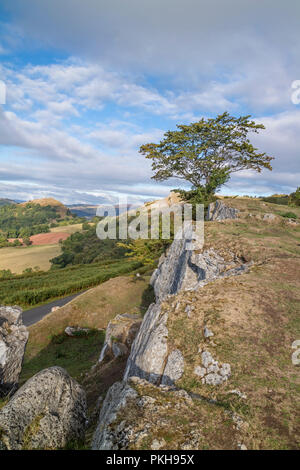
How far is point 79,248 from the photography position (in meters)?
104

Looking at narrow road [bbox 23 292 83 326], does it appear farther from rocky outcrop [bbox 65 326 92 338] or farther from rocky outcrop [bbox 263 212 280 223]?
rocky outcrop [bbox 263 212 280 223]

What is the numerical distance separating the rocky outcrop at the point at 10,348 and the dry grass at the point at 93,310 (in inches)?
474

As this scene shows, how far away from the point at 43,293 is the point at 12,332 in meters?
30.5

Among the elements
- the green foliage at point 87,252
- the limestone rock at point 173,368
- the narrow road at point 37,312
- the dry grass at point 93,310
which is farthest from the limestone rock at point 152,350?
the green foliage at point 87,252

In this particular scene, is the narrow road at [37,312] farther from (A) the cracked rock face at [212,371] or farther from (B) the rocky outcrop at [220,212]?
(A) the cracked rock face at [212,371]

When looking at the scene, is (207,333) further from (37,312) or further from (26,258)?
(26,258)

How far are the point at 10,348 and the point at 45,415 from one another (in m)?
5.92

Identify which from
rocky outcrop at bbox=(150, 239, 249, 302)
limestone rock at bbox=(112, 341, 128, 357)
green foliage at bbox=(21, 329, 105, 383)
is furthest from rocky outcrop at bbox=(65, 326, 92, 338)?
limestone rock at bbox=(112, 341, 128, 357)

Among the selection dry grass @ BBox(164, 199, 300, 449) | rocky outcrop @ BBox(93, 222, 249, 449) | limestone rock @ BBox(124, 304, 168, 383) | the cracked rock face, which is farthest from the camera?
limestone rock @ BBox(124, 304, 168, 383)

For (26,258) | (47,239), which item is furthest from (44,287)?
(47,239)

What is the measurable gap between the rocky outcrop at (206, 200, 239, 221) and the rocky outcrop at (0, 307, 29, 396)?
68.2ft

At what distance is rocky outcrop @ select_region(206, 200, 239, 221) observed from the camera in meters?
25.0

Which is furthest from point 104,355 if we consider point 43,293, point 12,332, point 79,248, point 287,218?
point 79,248
